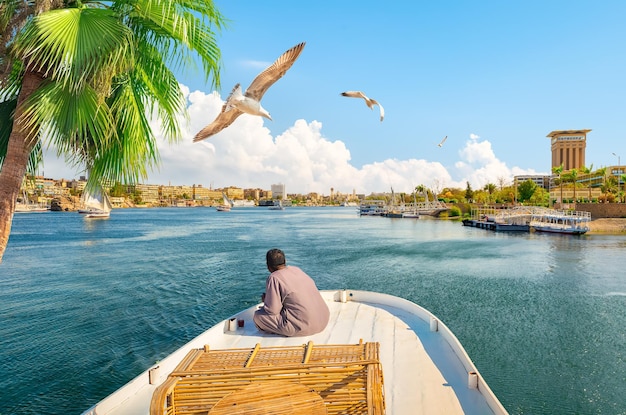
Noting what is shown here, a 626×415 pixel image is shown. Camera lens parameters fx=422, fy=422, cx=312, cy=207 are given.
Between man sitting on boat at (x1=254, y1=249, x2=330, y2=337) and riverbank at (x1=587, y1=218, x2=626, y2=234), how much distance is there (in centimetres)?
6352

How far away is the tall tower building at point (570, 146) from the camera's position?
162 metres

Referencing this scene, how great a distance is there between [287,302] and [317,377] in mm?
2413

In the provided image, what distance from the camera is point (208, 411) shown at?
2.98 meters

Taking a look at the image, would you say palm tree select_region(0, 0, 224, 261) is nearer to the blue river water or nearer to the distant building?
the blue river water

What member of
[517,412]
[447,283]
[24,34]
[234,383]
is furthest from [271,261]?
[447,283]

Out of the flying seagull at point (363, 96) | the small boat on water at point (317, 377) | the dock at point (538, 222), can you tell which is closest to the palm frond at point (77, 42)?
the small boat on water at point (317, 377)

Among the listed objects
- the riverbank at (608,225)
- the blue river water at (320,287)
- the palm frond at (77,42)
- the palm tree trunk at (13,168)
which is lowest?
the blue river water at (320,287)

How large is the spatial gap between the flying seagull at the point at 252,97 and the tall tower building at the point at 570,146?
18384cm

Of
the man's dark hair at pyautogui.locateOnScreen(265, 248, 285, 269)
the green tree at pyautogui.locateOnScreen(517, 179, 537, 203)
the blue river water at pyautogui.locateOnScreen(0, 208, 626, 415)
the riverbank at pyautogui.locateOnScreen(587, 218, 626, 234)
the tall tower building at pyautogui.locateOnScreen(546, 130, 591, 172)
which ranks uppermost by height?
the tall tower building at pyautogui.locateOnScreen(546, 130, 591, 172)

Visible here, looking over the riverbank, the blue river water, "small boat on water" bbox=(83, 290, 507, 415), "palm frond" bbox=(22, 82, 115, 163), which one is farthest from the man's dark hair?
the riverbank

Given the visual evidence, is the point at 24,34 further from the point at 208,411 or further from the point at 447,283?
the point at 447,283

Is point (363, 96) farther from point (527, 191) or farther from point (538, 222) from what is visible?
point (527, 191)

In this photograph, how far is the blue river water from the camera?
9.09 m

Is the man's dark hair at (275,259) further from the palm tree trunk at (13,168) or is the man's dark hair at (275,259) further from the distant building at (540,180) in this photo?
the distant building at (540,180)
